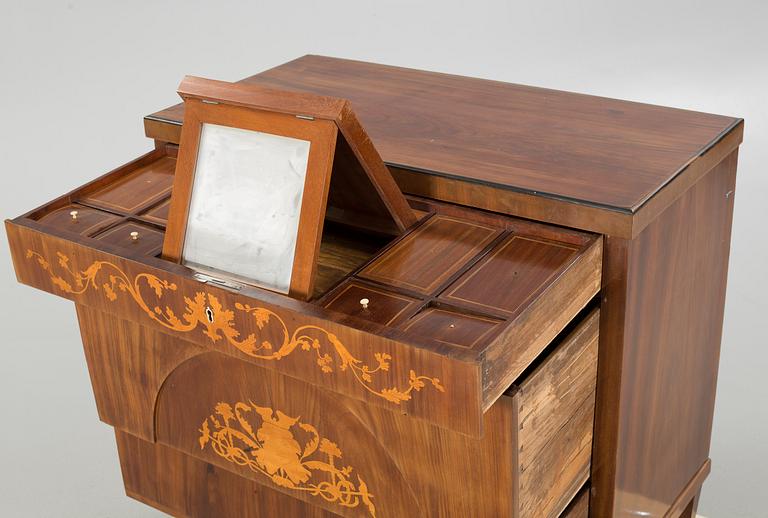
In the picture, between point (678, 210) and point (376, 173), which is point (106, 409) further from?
point (678, 210)

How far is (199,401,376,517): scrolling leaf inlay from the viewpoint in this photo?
190 cm

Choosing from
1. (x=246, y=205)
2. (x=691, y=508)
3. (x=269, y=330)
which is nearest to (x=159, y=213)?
(x=246, y=205)

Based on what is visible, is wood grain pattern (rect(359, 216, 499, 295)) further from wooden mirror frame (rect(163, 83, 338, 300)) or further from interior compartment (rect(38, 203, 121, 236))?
interior compartment (rect(38, 203, 121, 236))

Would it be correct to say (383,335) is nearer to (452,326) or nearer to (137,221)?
(452,326)

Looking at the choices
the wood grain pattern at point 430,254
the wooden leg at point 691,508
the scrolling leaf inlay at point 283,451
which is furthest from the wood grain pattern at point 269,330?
the wooden leg at point 691,508

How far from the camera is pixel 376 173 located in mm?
1767

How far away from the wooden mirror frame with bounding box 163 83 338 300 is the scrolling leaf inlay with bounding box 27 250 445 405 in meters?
0.07

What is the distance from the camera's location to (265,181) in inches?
68.6

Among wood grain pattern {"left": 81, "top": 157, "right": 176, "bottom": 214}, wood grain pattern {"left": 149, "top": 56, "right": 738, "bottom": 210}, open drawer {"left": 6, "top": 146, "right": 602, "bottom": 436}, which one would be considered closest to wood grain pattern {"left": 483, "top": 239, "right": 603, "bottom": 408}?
open drawer {"left": 6, "top": 146, "right": 602, "bottom": 436}

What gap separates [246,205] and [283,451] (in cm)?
43

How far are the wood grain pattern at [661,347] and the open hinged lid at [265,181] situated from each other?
350mm

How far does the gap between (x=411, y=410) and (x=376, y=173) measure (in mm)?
378

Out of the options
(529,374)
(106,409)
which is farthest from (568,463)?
(106,409)

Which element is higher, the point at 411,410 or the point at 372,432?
the point at 411,410
